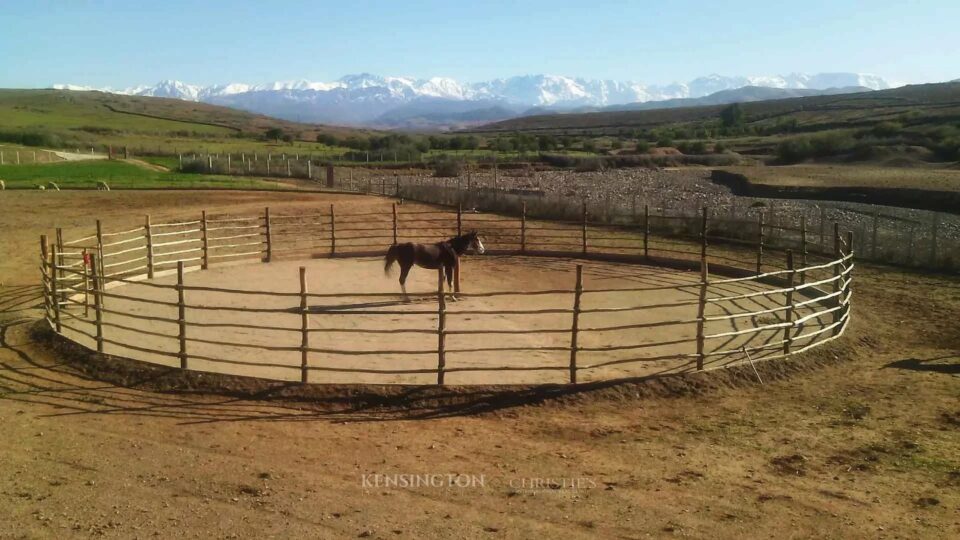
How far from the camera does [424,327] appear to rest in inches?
421

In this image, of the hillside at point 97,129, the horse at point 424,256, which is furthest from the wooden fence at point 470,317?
the hillside at point 97,129

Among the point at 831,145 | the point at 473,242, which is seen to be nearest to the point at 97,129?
the point at 831,145

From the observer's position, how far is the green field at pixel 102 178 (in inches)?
1220

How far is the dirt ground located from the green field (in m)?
23.5

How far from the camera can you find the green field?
30978mm

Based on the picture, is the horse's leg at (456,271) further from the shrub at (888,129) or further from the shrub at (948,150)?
the shrub at (888,129)

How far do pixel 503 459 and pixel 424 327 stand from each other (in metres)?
4.40

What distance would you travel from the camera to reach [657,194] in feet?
119

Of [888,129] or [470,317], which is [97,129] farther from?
[470,317]

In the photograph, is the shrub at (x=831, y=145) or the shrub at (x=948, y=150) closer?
the shrub at (x=948, y=150)

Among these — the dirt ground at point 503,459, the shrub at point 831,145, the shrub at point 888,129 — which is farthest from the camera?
the shrub at point 888,129

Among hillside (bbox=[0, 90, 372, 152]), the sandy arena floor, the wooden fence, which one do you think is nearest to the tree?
hillside (bbox=[0, 90, 372, 152])

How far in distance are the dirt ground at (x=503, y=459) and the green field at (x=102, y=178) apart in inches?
926

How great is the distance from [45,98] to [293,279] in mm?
156167
